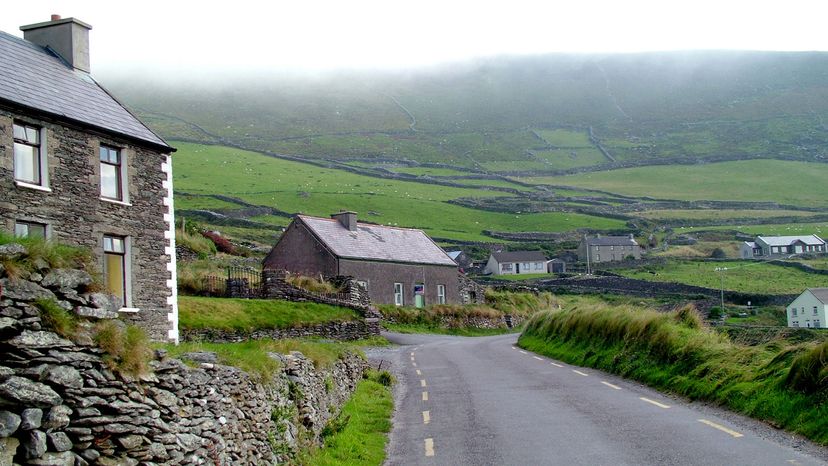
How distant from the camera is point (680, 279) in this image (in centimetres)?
10000

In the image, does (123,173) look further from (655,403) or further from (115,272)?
(655,403)

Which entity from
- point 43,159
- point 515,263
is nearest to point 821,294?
point 515,263

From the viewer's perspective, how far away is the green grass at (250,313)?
30938 mm

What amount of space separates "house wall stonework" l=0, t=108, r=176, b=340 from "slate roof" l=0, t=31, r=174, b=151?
1.10ft

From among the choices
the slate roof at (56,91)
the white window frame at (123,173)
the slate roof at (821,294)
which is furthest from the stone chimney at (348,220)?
the slate roof at (821,294)

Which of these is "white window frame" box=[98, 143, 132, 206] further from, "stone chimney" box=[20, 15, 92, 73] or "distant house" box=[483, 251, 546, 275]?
"distant house" box=[483, 251, 546, 275]

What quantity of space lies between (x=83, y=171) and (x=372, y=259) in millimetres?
38886

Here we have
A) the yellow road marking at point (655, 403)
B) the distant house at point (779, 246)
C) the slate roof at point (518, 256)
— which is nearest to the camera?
the yellow road marking at point (655, 403)

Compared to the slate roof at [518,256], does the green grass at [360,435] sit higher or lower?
lower

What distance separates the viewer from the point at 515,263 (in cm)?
11738

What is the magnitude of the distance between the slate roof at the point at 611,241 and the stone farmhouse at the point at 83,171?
10635 cm

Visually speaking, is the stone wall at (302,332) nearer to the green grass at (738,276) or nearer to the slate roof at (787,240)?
the green grass at (738,276)

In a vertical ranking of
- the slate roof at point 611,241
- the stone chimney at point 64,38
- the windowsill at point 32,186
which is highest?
the stone chimney at point 64,38

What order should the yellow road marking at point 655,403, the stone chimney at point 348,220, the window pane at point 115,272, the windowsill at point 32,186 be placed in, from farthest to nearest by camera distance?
the stone chimney at point 348,220 < the window pane at point 115,272 < the windowsill at point 32,186 < the yellow road marking at point 655,403
